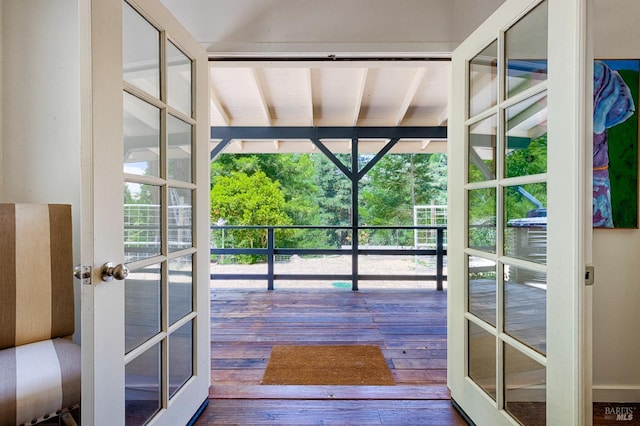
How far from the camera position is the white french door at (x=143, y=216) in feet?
2.85

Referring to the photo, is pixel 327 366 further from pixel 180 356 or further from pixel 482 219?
pixel 482 219

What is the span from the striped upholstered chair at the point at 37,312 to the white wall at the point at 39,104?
14 cm

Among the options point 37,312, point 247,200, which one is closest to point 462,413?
point 37,312

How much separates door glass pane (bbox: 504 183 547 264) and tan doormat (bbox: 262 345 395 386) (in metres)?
1.16

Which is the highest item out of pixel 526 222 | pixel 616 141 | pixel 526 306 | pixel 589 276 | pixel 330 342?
pixel 616 141

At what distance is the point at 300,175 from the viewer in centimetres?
873

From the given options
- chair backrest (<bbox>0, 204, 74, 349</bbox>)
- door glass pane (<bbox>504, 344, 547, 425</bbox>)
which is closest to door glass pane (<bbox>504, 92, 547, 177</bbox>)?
door glass pane (<bbox>504, 344, 547, 425</bbox>)

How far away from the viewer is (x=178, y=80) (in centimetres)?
136

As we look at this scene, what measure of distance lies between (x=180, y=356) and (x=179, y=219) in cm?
62

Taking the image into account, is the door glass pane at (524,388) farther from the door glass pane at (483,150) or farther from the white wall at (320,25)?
the white wall at (320,25)

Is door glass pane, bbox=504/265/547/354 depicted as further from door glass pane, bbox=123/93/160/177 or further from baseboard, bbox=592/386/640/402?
door glass pane, bbox=123/93/160/177

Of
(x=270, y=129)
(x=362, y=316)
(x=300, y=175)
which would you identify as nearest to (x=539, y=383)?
(x=362, y=316)

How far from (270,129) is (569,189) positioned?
3.67 metres

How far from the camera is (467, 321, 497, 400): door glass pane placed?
4.28 feet
